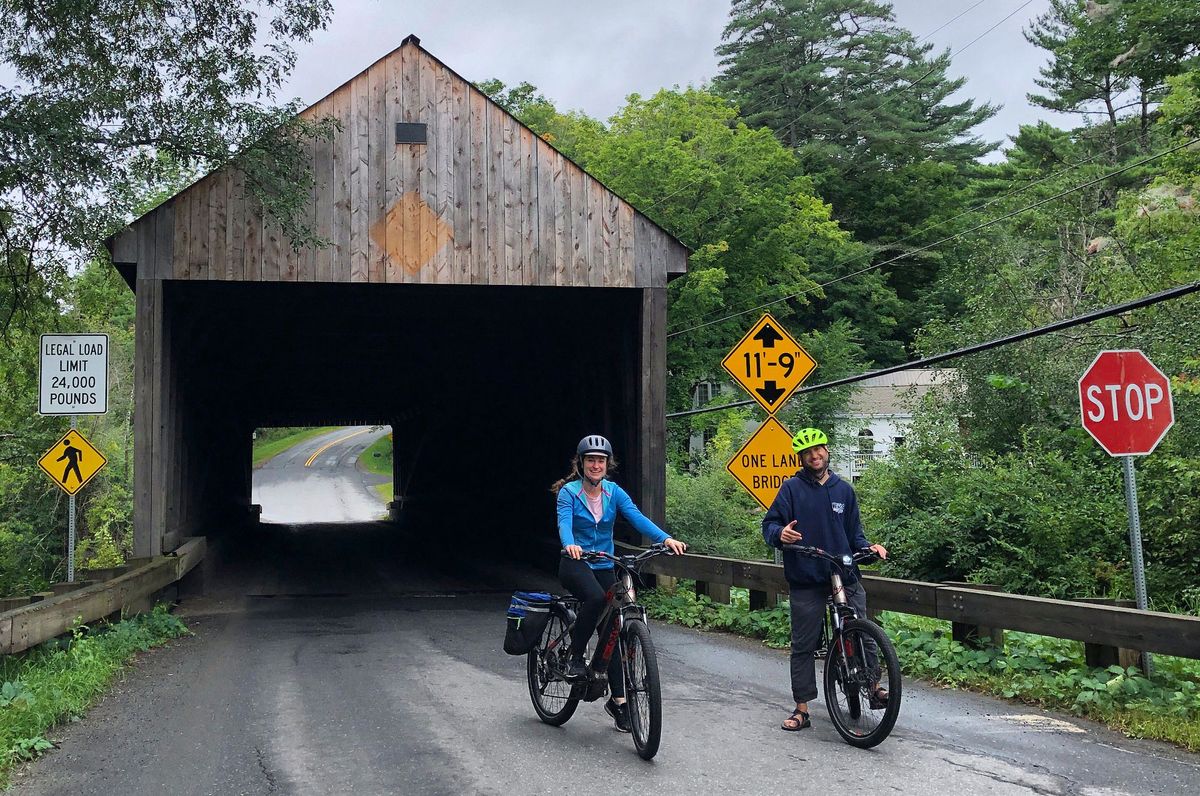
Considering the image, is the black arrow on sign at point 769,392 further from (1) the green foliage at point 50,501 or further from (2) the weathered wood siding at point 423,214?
(1) the green foliage at point 50,501

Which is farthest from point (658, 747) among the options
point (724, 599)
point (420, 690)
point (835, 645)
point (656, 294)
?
point (656, 294)

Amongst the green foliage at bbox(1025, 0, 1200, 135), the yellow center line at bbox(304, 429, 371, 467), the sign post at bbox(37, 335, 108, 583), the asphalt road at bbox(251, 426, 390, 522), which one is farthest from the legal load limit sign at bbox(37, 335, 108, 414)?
the yellow center line at bbox(304, 429, 371, 467)

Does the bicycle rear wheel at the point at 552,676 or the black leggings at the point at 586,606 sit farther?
the bicycle rear wheel at the point at 552,676

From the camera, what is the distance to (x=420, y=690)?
26.2 feet

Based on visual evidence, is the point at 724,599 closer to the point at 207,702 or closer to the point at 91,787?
the point at 207,702

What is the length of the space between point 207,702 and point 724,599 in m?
5.94

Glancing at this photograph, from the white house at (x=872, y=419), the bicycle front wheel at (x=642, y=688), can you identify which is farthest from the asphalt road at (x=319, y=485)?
the bicycle front wheel at (x=642, y=688)

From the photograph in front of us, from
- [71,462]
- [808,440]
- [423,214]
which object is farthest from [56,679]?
[423,214]

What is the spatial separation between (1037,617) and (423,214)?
8859mm

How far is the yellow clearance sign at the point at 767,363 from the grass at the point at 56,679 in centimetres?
624

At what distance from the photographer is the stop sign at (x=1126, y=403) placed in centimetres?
753

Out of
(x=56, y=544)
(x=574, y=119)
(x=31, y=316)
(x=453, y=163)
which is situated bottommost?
(x=56, y=544)

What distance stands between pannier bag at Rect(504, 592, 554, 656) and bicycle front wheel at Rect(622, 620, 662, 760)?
0.74 meters

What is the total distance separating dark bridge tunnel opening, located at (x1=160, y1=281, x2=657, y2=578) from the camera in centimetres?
1567
